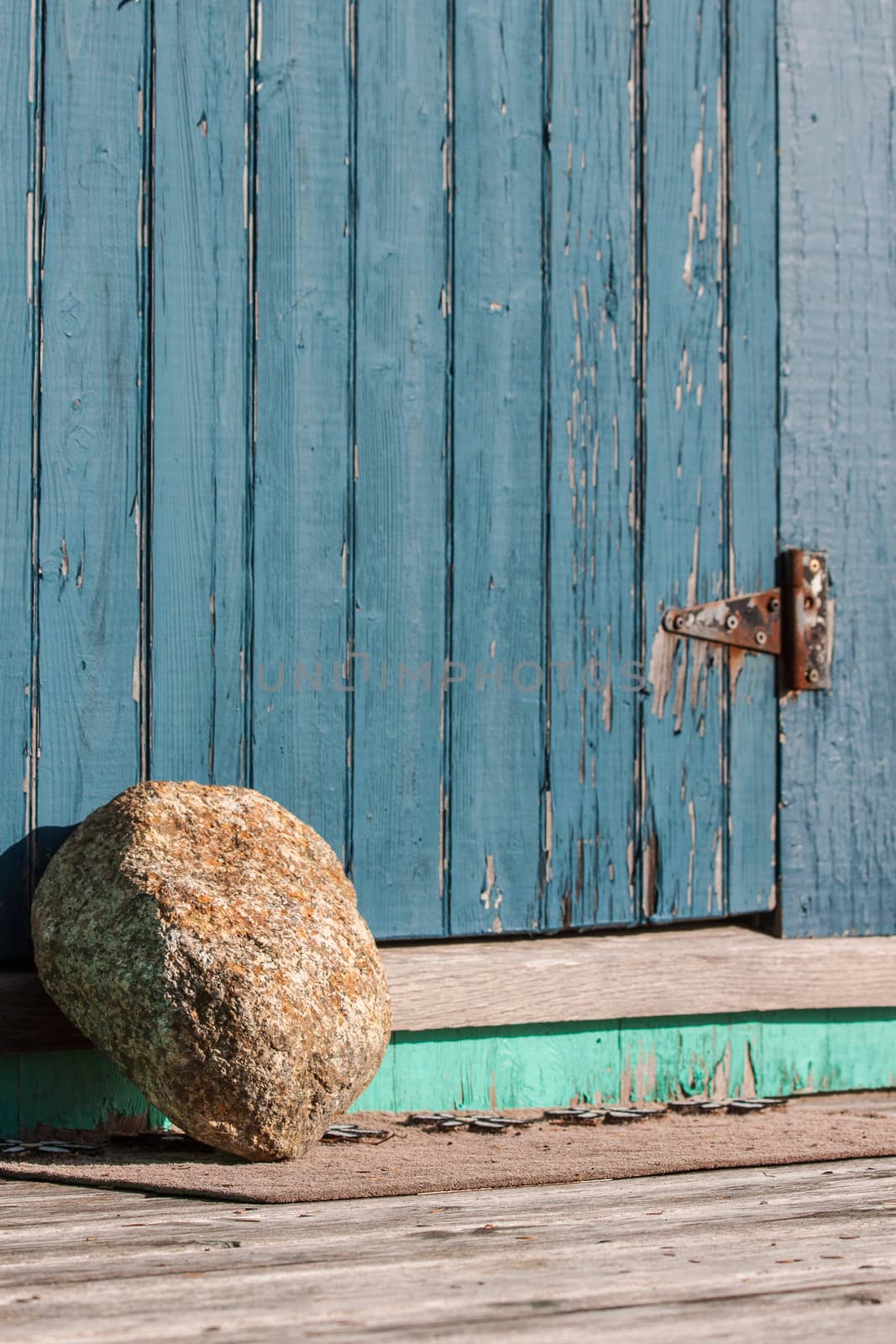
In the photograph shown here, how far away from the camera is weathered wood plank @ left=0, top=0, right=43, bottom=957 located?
8.48 feet

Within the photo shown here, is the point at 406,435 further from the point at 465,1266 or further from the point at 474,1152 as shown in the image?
the point at 465,1266

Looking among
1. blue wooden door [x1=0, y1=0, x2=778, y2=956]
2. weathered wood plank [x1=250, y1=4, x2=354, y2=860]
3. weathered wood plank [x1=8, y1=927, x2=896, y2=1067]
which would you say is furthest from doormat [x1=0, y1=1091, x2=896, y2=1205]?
weathered wood plank [x1=250, y1=4, x2=354, y2=860]

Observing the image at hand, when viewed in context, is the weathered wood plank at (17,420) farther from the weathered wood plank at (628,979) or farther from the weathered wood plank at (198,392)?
the weathered wood plank at (628,979)

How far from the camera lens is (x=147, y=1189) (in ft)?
6.99

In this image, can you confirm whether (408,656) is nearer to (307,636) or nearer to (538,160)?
(307,636)

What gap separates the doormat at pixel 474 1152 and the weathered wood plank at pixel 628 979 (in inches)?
7.1

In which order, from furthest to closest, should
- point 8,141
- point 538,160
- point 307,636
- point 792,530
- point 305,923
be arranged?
point 792,530 → point 538,160 → point 307,636 → point 8,141 → point 305,923

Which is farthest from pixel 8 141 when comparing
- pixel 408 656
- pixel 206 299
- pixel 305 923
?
pixel 305 923

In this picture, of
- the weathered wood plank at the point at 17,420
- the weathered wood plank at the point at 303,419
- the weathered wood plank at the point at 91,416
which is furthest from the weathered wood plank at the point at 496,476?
the weathered wood plank at the point at 17,420

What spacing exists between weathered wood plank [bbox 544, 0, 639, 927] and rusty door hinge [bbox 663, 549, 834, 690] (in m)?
0.18

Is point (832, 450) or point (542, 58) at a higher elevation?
point (542, 58)

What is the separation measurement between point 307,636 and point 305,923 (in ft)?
2.01

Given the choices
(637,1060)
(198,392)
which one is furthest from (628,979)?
(198,392)

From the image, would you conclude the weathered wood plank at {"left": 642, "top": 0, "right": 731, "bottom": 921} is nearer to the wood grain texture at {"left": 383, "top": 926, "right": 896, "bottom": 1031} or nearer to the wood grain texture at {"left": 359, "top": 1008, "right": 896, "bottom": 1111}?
the wood grain texture at {"left": 383, "top": 926, "right": 896, "bottom": 1031}
